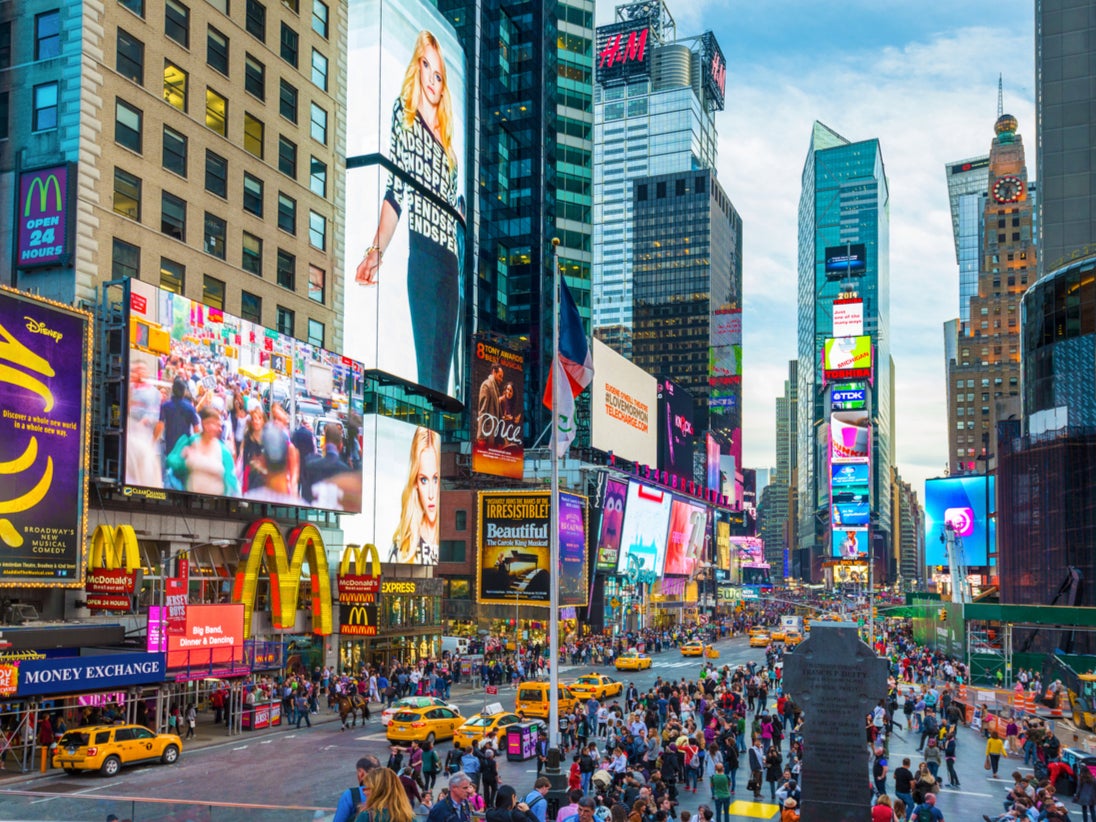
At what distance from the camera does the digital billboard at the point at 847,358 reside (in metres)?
148

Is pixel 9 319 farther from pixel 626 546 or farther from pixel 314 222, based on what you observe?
pixel 626 546

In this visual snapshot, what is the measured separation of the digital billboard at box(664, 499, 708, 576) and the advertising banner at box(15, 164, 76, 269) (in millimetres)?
84609

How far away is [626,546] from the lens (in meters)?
102

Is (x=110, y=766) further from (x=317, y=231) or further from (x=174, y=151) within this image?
(x=317, y=231)

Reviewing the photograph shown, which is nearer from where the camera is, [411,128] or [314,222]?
[314,222]

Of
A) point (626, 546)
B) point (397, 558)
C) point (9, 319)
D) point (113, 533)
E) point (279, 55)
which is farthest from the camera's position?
point (626, 546)

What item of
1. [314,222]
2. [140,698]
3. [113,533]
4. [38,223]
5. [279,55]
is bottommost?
[140,698]

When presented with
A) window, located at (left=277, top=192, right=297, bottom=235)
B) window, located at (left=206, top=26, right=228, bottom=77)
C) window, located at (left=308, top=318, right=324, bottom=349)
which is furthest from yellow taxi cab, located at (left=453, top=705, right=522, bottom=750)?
window, located at (left=206, top=26, right=228, bottom=77)

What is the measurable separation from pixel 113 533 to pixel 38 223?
11695 mm

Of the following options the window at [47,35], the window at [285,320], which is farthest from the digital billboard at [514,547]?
the window at [47,35]

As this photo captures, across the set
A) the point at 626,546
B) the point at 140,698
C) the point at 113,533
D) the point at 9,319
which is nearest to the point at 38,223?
the point at 9,319

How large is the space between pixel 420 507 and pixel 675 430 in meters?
64.8

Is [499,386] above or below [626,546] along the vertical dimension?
above

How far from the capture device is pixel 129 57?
137ft
